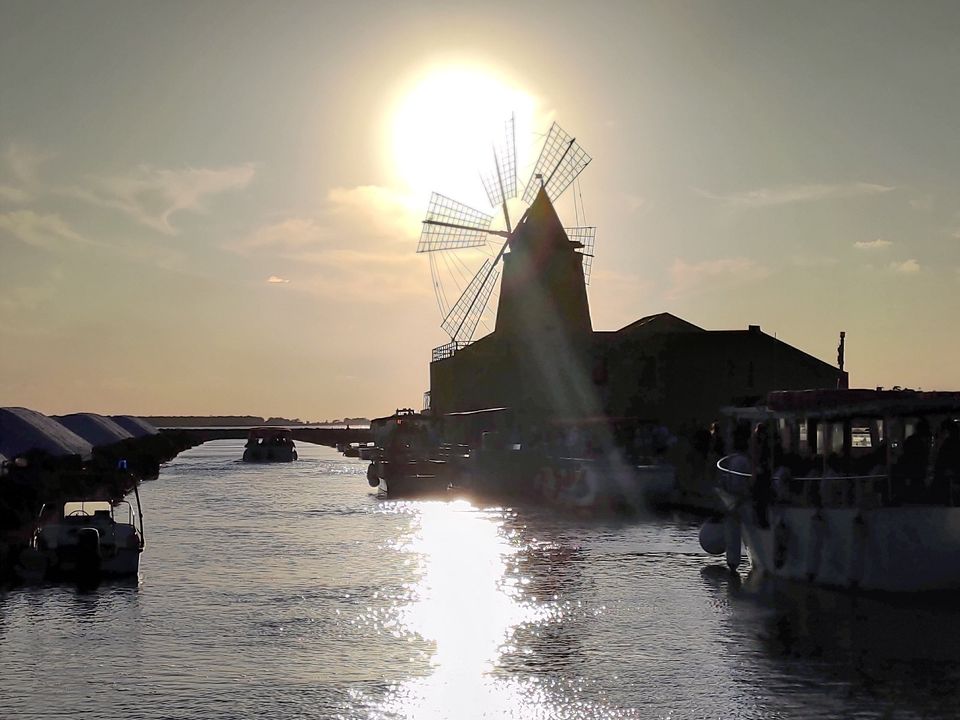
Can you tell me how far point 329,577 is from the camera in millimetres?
34562

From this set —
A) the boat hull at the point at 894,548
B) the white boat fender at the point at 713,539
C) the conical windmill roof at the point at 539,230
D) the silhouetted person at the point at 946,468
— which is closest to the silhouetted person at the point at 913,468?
the silhouetted person at the point at 946,468

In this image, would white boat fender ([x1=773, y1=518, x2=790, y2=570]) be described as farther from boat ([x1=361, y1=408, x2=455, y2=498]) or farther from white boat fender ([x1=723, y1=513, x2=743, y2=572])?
boat ([x1=361, y1=408, x2=455, y2=498])

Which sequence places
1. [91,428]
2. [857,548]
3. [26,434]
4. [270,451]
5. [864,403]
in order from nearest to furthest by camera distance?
[857,548] → [864,403] → [26,434] → [91,428] → [270,451]

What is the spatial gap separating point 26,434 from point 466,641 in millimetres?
59232

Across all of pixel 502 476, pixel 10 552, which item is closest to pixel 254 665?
pixel 10 552

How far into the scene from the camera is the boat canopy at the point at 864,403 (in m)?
29.7

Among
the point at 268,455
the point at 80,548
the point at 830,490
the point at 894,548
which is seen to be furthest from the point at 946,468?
the point at 268,455

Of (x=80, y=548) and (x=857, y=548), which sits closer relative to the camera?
(x=857, y=548)

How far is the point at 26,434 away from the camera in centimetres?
7625

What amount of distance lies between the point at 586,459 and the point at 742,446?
19761 mm

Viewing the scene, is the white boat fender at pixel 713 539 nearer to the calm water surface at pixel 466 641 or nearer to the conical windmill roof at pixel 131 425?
the calm water surface at pixel 466 641

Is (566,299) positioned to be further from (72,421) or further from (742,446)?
(72,421)

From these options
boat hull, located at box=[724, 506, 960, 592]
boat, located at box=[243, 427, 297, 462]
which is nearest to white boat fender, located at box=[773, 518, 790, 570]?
boat hull, located at box=[724, 506, 960, 592]

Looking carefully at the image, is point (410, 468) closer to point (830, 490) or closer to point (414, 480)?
point (414, 480)
